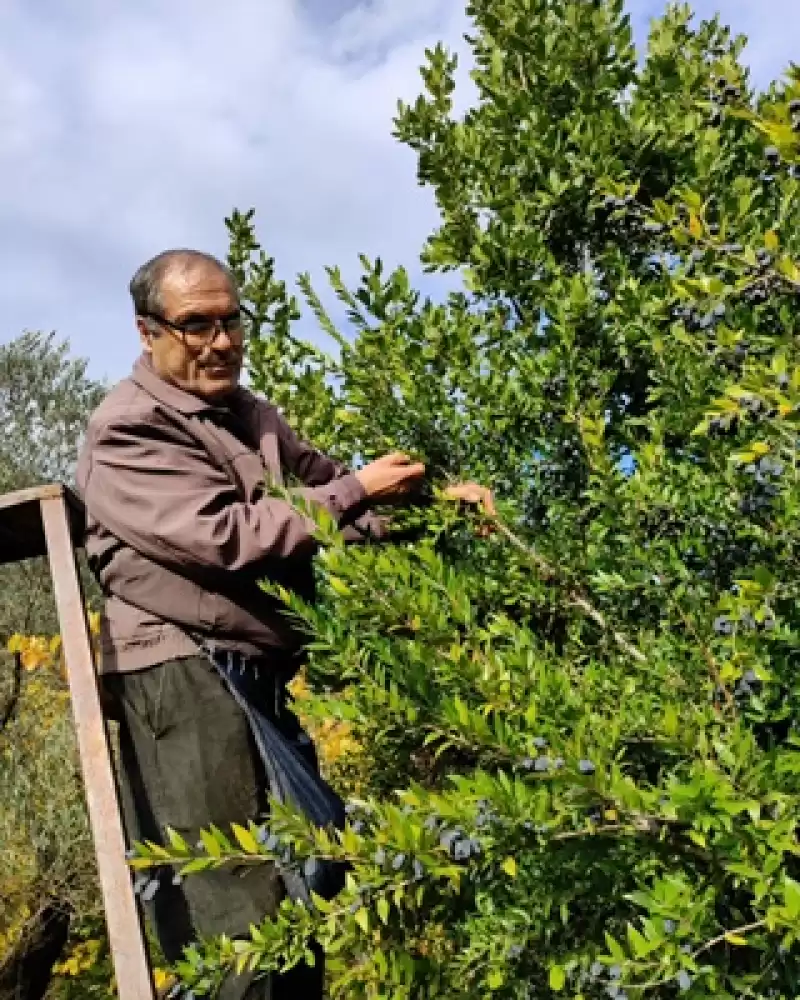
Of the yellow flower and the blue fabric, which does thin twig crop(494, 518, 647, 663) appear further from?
the yellow flower

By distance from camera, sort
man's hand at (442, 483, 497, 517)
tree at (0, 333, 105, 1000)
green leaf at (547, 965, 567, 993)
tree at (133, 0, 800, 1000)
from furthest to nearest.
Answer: tree at (0, 333, 105, 1000) < man's hand at (442, 483, 497, 517) < green leaf at (547, 965, 567, 993) < tree at (133, 0, 800, 1000)

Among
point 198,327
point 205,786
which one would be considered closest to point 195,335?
point 198,327

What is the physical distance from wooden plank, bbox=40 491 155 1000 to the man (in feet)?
0.25

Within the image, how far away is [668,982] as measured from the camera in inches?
60.1

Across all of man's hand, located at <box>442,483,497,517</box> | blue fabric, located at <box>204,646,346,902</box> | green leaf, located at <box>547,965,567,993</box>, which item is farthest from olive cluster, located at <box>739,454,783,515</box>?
blue fabric, located at <box>204,646,346,902</box>

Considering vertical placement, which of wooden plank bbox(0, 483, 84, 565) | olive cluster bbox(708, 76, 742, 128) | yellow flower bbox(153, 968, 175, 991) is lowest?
yellow flower bbox(153, 968, 175, 991)

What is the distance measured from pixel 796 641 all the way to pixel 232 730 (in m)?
1.10

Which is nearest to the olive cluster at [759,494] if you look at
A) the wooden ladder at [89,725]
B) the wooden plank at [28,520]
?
the wooden ladder at [89,725]

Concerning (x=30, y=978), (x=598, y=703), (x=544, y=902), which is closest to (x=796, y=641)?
(x=598, y=703)

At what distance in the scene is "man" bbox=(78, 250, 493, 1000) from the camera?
2062 millimetres

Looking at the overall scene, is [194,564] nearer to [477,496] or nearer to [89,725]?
[89,725]

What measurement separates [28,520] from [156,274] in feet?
2.09

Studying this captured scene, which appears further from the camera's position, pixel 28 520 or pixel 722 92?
pixel 28 520

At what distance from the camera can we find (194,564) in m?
2.07
